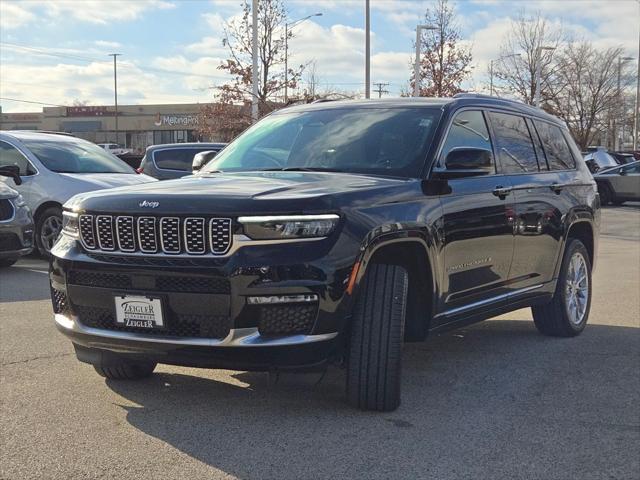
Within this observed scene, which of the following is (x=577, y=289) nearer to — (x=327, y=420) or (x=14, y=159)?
(x=327, y=420)

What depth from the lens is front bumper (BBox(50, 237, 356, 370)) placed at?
380cm

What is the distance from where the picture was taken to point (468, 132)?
215 inches

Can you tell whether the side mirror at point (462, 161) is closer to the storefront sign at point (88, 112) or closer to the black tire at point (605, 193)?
the black tire at point (605, 193)

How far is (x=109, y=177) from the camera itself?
428 inches

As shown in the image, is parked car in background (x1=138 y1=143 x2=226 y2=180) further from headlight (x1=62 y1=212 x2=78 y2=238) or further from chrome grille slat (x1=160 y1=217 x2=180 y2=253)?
chrome grille slat (x1=160 y1=217 x2=180 y2=253)

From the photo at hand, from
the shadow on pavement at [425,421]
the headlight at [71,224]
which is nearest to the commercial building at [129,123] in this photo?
the shadow on pavement at [425,421]

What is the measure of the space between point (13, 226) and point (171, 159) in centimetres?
617

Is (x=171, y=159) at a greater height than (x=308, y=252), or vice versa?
(x=171, y=159)

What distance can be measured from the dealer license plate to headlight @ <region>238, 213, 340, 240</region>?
62cm

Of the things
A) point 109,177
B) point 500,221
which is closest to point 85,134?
point 109,177

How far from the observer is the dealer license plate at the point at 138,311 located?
13.0 feet

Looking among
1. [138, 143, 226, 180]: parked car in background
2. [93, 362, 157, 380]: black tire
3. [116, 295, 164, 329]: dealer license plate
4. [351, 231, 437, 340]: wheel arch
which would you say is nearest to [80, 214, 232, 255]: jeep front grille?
[116, 295, 164, 329]: dealer license plate

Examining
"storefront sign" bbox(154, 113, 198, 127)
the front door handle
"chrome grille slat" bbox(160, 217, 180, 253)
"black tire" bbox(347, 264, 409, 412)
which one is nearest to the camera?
"chrome grille slat" bbox(160, 217, 180, 253)

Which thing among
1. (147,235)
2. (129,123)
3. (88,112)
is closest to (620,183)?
(147,235)
